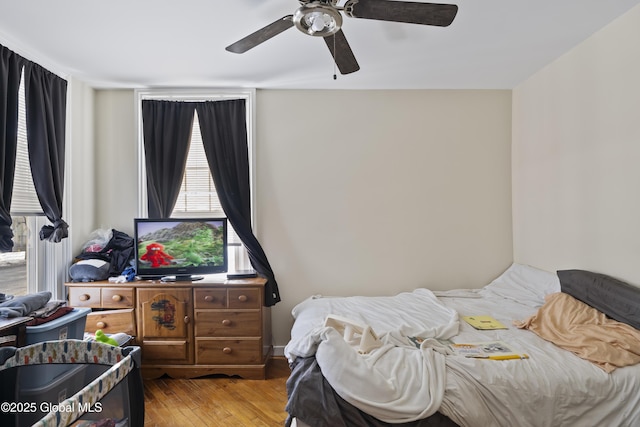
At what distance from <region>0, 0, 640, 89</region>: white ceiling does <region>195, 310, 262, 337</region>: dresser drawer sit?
84.1 inches

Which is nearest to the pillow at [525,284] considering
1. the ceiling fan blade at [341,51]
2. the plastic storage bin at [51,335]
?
the ceiling fan blade at [341,51]

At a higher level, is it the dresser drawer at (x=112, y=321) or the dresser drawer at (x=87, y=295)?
the dresser drawer at (x=87, y=295)

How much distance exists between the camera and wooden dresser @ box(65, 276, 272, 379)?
2686mm

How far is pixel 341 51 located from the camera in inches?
73.3

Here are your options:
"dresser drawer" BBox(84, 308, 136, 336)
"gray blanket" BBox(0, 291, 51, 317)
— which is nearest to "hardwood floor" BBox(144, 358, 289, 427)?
"dresser drawer" BBox(84, 308, 136, 336)

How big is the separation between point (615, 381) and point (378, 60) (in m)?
2.59

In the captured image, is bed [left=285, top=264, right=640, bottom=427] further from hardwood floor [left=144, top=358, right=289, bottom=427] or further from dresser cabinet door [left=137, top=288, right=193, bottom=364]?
dresser cabinet door [left=137, top=288, right=193, bottom=364]

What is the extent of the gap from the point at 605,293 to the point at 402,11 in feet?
7.01

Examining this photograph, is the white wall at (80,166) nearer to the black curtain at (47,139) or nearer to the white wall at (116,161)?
the white wall at (116,161)

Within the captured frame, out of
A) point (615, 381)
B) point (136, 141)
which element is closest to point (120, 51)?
point (136, 141)

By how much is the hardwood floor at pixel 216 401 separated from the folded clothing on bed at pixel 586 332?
1.86 meters

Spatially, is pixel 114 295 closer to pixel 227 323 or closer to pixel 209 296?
pixel 209 296

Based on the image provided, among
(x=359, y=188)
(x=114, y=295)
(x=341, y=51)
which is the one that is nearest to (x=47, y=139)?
(x=114, y=295)

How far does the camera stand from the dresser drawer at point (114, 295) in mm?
2693
